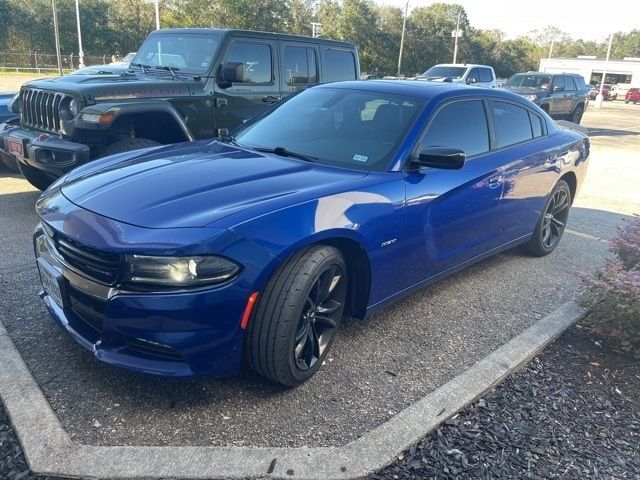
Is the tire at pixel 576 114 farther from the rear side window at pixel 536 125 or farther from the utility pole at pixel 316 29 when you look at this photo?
the utility pole at pixel 316 29

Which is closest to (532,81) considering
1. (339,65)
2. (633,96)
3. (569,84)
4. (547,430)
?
(569,84)

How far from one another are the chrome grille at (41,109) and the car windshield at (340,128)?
2.44 m

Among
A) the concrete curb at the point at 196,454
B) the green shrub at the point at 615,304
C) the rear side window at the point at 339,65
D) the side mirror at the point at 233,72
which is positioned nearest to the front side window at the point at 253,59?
the side mirror at the point at 233,72

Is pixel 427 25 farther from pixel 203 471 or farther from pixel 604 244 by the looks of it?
pixel 203 471

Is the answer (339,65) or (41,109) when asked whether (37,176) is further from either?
(339,65)

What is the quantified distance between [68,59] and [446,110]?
46.5m

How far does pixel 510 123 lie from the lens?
15.4 feet

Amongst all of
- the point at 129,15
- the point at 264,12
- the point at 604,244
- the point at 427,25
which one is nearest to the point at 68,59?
the point at 129,15

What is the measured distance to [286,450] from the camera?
8.20ft

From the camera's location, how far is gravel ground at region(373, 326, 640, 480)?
8.29 feet

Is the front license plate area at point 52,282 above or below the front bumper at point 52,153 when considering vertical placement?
below

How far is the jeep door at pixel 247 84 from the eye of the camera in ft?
20.7

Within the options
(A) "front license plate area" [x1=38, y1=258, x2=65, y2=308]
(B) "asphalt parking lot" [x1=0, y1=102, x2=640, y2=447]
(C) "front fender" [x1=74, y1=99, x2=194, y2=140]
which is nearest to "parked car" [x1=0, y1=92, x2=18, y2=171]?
(C) "front fender" [x1=74, y1=99, x2=194, y2=140]

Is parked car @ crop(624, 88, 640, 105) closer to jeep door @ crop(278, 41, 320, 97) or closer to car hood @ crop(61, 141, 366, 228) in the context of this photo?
jeep door @ crop(278, 41, 320, 97)
